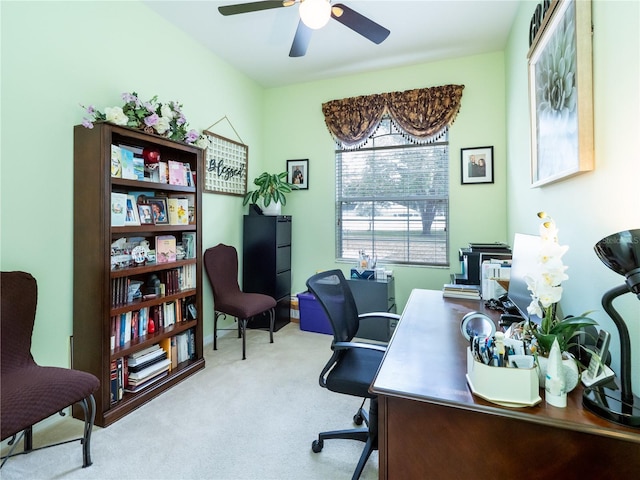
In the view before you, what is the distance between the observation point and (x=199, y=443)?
1831 millimetres

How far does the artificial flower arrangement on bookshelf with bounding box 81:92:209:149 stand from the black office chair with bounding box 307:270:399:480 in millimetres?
1610

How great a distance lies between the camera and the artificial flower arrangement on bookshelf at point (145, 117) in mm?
2041

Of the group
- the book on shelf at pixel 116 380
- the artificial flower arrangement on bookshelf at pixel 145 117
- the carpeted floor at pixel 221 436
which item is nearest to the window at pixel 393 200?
the carpeted floor at pixel 221 436

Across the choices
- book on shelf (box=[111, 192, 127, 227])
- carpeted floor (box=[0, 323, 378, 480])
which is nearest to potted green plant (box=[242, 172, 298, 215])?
book on shelf (box=[111, 192, 127, 227])

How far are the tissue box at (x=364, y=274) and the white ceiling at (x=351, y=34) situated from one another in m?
2.30

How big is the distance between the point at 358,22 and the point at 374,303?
8.10 ft

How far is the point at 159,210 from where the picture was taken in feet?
8.30

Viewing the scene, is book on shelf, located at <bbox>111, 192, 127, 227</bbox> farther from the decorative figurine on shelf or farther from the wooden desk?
the wooden desk

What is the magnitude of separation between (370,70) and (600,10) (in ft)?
9.19

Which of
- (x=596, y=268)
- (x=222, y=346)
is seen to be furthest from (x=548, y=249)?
(x=222, y=346)

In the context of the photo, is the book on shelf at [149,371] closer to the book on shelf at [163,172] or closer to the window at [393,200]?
the book on shelf at [163,172]

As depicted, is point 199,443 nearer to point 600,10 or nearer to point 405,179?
point 600,10

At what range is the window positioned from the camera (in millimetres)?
3590

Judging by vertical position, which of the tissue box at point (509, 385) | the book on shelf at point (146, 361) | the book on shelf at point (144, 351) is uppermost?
the tissue box at point (509, 385)
